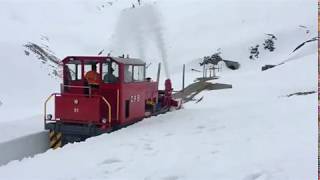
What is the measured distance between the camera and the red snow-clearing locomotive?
12.0 m

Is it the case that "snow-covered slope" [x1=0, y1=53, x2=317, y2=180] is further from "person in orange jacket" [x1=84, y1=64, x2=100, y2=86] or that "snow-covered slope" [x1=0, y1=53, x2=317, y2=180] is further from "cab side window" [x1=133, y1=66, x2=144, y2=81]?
"cab side window" [x1=133, y1=66, x2=144, y2=81]

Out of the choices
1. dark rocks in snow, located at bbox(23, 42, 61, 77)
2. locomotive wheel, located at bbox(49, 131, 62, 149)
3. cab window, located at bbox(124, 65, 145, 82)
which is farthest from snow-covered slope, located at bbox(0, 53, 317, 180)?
dark rocks in snow, located at bbox(23, 42, 61, 77)

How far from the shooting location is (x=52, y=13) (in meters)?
53.2

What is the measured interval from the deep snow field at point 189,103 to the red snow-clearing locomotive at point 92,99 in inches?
30.9

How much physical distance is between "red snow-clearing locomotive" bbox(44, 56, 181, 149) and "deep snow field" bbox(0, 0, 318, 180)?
0.79m

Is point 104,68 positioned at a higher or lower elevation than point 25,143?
higher

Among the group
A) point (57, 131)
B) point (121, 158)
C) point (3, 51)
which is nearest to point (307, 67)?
point (3, 51)

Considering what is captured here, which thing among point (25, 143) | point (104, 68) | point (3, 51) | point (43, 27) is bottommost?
point (25, 143)

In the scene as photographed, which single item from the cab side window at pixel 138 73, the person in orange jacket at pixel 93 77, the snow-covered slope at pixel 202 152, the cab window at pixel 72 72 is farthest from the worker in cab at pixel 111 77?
the snow-covered slope at pixel 202 152

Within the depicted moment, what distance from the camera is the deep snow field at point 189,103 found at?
7172 millimetres

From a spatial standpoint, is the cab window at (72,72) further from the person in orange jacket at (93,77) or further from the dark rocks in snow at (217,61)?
the dark rocks in snow at (217,61)

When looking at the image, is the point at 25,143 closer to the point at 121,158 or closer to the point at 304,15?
the point at 121,158

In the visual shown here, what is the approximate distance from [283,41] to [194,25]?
36.8 ft

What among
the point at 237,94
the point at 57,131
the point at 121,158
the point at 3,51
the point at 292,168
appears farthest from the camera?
the point at 3,51
